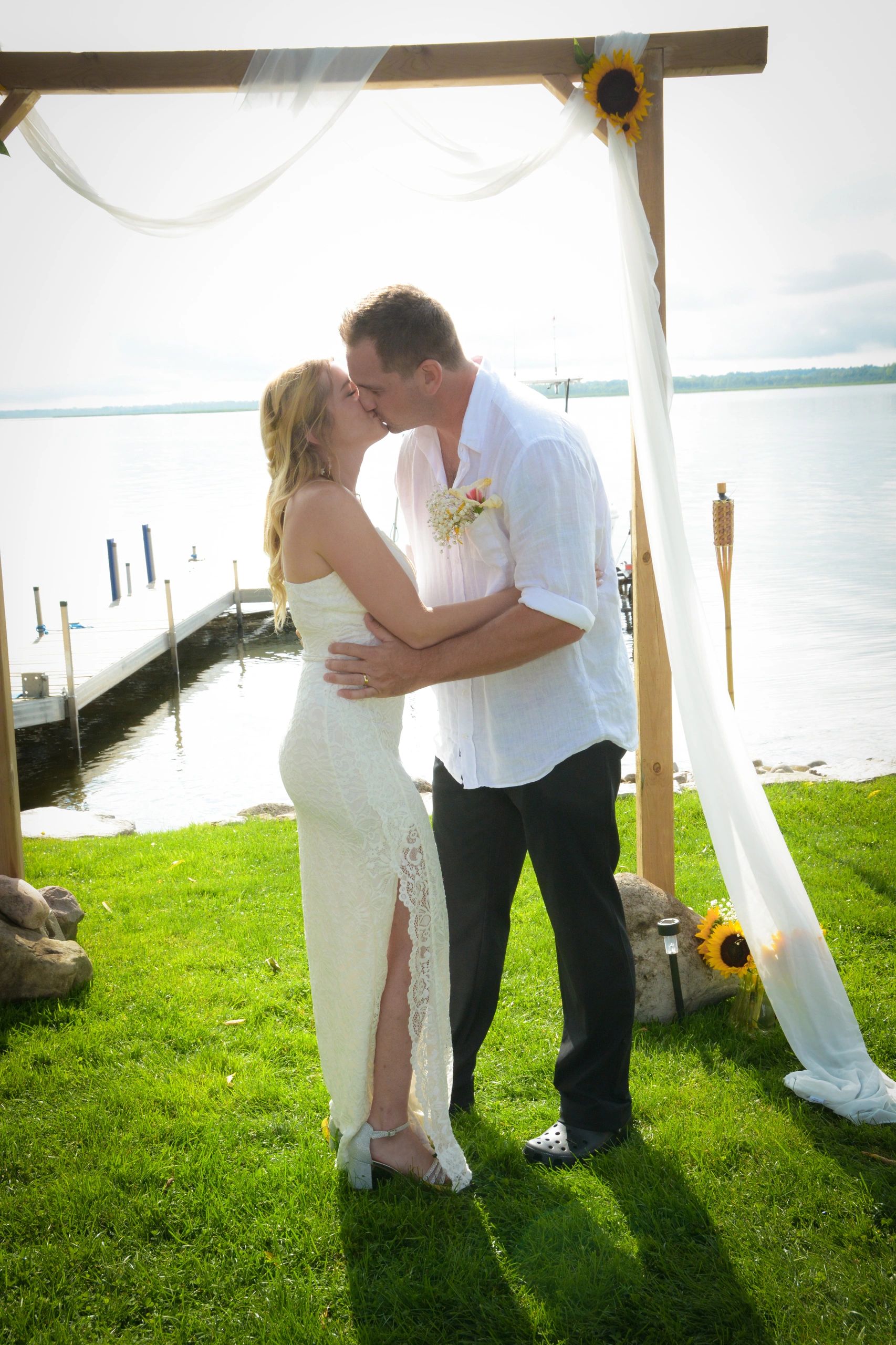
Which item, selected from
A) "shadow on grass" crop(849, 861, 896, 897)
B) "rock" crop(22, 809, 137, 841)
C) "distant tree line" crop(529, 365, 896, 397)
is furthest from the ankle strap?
"distant tree line" crop(529, 365, 896, 397)

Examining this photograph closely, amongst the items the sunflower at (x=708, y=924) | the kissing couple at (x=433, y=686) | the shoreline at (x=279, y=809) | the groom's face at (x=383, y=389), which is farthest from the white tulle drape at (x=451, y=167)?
the shoreline at (x=279, y=809)

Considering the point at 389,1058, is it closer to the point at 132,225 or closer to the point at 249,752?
the point at 132,225

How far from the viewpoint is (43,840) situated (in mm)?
5590

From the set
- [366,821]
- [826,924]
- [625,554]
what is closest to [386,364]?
[366,821]

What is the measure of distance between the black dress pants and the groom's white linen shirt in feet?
0.28

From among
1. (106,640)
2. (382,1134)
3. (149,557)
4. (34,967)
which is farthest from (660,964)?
(149,557)

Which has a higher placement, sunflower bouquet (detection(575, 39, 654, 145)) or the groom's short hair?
sunflower bouquet (detection(575, 39, 654, 145))

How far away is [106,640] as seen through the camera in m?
13.7

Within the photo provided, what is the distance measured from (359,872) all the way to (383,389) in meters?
1.10

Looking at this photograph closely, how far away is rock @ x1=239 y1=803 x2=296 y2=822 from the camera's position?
650 centimetres

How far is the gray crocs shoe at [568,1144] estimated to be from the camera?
249cm

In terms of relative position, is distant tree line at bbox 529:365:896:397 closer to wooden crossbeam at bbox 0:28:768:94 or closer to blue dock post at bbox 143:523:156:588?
blue dock post at bbox 143:523:156:588

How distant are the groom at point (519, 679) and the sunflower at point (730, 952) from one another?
67cm

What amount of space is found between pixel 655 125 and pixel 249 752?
7.49 meters
